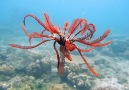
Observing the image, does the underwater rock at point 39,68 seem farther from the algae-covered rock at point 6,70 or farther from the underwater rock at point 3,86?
the underwater rock at point 3,86

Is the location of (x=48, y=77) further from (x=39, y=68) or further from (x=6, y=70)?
(x=6, y=70)

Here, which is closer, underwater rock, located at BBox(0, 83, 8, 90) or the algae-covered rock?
underwater rock, located at BBox(0, 83, 8, 90)

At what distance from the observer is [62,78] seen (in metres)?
10.9

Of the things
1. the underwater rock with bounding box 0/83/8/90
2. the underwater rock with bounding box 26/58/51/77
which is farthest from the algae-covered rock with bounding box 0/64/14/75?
the underwater rock with bounding box 0/83/8/90

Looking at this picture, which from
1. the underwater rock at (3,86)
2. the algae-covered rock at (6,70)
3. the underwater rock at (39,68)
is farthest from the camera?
the algae-covered rock at (6,70)

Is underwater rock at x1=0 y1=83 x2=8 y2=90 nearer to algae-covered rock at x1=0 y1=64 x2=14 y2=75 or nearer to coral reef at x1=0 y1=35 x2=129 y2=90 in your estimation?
coral reef at x1=0 y1=35 x2=129 y2=90

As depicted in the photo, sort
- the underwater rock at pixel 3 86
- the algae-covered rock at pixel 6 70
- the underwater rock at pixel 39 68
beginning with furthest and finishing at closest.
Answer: the algae-covered rock at pixel 6 70, the underwater rock at pixel 39 68, the underwater rock at pixel 3 86

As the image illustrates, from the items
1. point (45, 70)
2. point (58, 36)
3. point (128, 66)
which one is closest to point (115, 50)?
point (128, 66)

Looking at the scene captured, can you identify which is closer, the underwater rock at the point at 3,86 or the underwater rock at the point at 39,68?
the underwater rock at the point at 3,86

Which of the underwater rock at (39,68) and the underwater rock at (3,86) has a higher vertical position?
the underwater rock at (39,68)

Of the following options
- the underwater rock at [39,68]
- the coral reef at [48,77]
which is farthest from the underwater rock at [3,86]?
the underwater rock at [39,68]

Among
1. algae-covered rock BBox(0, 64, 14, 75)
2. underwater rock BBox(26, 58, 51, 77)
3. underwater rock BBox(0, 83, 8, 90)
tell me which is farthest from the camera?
algae-covered rock BBox(0, 64, 14, 75)

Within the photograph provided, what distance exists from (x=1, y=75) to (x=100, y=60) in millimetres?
8664

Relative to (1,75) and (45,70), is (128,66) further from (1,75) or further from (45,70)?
(1,75)
